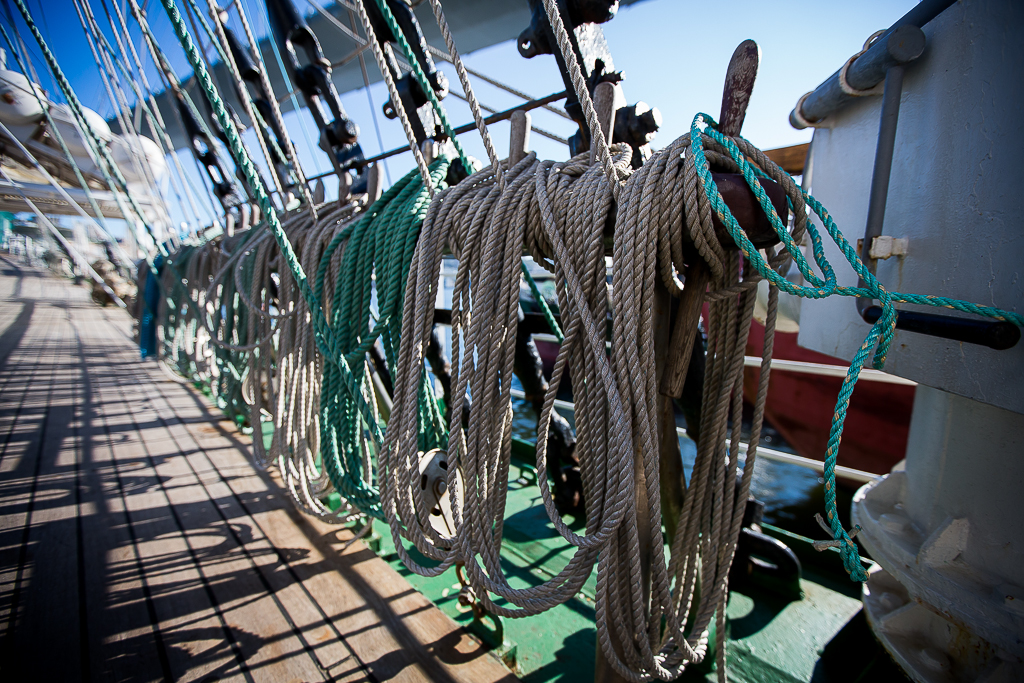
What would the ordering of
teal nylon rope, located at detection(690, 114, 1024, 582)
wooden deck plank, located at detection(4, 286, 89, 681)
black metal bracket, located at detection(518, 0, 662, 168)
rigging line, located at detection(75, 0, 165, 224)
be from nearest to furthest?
teal nylon rope, located at detection(690, 114, 1024, 582)
wooden deck plank, located at detection(4, 286, 89, 681)
black metal bracket, located at detection(518, 0, 662, 168)
rigging line, located at detection(75, 0, 165, 224)

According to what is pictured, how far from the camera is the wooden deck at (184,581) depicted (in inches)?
44.9

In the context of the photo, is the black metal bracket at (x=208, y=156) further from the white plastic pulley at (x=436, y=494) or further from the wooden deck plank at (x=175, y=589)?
the white plastic pulley at (x=436, y=494)

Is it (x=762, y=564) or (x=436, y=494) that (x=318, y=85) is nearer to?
(x=436, y=494)

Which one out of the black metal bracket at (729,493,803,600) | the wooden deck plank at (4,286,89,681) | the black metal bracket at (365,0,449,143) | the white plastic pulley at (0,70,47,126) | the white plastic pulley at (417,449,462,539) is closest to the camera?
the white plastic pulley at (417,449,462,539)

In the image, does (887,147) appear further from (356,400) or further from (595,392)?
(356,400)

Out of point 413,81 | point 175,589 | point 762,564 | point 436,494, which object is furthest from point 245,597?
point 413,81

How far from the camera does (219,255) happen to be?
7.73ft

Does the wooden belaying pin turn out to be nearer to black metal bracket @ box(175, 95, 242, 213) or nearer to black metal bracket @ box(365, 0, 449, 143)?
black metal bracket @ box(365, 0, 449, 143)

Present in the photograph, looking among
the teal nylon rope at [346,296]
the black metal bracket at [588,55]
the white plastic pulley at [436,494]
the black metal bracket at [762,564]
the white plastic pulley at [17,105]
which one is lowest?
the black metal bracket at [762,564]

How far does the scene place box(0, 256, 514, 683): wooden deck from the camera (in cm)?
114

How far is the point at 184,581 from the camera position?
4.70 ft

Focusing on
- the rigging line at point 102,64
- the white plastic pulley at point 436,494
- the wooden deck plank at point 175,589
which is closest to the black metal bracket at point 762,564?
the white plastic pulley at point 436,494

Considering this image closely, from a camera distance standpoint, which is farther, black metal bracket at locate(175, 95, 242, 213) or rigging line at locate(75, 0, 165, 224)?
black metal bracket at locate(175, 95, 242, 213)

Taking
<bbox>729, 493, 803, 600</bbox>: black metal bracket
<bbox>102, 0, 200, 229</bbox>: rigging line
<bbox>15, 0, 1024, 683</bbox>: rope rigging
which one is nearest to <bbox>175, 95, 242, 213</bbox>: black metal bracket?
<bbox>102, 0, 200, 229</bbox>: rigging line
